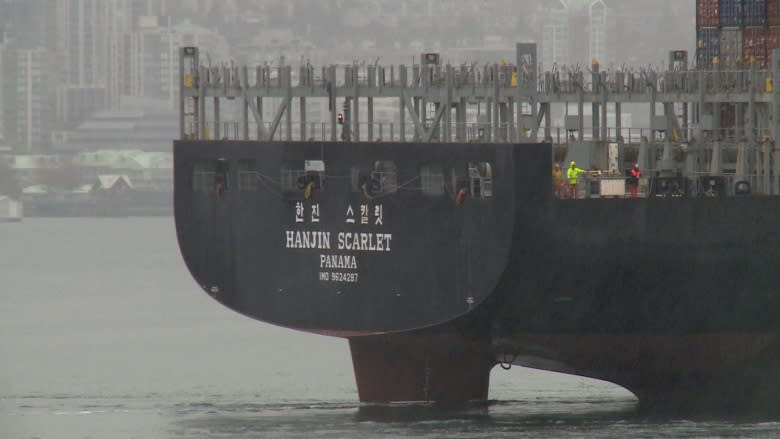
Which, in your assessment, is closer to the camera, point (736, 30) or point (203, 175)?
point (203, 175)

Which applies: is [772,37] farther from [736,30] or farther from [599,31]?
[599,31]

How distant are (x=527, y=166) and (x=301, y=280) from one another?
6544 mm

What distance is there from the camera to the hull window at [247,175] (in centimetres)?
5819

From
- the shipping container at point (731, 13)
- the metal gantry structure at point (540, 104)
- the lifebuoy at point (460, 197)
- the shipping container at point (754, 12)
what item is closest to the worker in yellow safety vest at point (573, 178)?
the metal gantry structure at point (540, 104)

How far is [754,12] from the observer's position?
64.6 m

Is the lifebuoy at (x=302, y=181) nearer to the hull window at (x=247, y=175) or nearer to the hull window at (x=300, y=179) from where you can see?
the hull window at (x=300, y=179)

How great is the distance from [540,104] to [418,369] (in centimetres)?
718

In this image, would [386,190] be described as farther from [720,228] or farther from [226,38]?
[226,38]

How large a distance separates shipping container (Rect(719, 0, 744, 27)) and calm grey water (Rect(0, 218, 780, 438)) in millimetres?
9709

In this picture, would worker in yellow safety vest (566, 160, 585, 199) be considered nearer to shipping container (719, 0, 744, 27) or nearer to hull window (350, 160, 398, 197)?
hull window (350, 160, 398, 197)

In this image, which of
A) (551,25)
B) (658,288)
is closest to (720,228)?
(658,288)

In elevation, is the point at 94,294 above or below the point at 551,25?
below

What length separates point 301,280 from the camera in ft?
187

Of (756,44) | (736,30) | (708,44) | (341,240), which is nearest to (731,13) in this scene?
(736,30)
